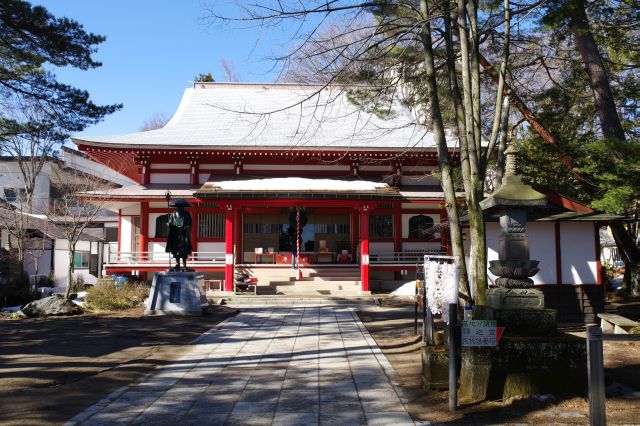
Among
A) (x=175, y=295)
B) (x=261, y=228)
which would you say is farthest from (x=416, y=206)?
(x=175, y=295)

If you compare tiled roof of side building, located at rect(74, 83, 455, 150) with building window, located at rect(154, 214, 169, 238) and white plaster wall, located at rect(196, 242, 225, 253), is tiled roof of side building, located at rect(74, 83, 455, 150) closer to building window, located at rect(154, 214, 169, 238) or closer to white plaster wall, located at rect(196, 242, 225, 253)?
building window, located at rect(154, 214, 169, 238)

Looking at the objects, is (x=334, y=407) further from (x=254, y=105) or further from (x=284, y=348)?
(x=254, y=105)

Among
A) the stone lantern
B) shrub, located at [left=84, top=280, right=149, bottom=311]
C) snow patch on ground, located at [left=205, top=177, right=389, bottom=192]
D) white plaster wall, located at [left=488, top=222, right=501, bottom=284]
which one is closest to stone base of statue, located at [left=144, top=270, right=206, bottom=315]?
shrub, located at [left=84, top=280, right=149, bottom=311]

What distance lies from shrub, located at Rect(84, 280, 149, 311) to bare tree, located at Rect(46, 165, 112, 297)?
132 inches

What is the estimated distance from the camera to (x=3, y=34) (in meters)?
10.7

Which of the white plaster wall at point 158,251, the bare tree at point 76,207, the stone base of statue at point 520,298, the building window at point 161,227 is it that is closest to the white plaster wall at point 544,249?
the stone base of statue at point 520,298

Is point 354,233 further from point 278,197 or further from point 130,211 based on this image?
point 130,211

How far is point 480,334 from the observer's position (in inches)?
221

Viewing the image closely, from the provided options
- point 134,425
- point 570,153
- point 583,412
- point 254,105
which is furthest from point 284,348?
point 254,105

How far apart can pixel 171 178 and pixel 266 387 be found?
16496mm

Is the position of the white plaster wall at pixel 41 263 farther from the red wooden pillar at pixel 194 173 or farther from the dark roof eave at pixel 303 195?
the dark roof eave at pixel 303 195

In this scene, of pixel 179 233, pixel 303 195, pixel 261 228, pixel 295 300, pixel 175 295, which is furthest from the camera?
pixel 261 228

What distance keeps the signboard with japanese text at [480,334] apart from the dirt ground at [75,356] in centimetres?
430

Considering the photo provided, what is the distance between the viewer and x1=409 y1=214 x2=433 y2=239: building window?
21.4m
